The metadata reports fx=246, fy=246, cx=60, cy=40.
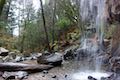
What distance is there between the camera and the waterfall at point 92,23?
12.8 meters

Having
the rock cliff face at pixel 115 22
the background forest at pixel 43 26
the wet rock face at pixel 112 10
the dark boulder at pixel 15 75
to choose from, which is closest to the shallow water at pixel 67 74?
the dark boulder at pixel 15 75

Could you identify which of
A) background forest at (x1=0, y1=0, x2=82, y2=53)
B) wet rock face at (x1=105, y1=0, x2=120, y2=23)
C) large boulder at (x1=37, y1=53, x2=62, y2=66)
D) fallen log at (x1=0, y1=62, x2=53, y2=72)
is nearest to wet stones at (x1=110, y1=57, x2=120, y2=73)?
wet rock face at (x1=105, y1=0, x2=120, y2=23)

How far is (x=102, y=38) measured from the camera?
14.9 meters

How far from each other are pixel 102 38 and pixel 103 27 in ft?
4.77

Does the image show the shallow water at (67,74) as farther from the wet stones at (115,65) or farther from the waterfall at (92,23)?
the waterfall at (92,23)

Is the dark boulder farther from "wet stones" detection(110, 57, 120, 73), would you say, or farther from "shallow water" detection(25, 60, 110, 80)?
"wet stones" detection(110, 57, 120, 73)

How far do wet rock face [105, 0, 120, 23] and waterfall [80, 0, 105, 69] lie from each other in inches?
37.4

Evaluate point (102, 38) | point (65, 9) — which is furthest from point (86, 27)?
point (102, 38)

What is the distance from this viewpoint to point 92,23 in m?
18.7

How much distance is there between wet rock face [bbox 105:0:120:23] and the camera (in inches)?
397

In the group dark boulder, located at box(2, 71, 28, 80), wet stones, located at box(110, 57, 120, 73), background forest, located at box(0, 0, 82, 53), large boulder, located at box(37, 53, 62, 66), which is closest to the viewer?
dark boulder, located at box(2, 71, 28, 80)

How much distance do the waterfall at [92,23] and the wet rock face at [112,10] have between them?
0.95 m

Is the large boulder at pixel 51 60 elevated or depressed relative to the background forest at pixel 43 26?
depressed

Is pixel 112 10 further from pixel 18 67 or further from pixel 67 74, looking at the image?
pixel 18 67
